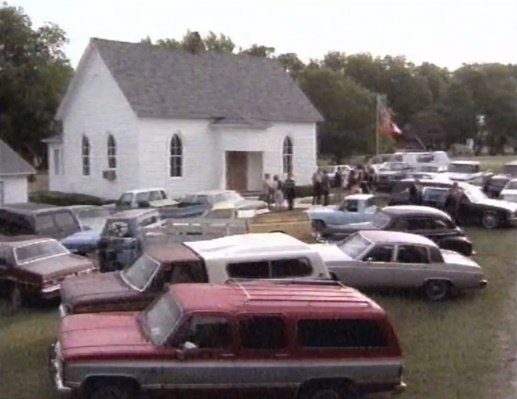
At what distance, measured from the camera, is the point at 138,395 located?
1115 centimetres

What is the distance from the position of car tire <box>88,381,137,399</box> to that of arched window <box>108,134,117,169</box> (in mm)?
31983

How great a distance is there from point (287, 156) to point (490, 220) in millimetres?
18861

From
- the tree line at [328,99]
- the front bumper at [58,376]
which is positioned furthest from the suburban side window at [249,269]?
the tree line at [328,99]

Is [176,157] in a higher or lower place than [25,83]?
lower

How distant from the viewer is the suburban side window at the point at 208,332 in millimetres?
11219

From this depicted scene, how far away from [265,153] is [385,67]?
5312cm

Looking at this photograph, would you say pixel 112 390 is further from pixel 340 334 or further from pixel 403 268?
pixel 403 268

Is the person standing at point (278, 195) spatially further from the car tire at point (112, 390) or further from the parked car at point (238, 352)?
the car tire at point (112, 390)

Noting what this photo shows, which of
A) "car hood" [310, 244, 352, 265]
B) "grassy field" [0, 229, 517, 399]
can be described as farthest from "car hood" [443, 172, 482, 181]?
"car hood" [310, 244, 352, 265]

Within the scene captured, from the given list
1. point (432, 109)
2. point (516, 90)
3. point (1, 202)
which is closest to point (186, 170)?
point (1, 202)

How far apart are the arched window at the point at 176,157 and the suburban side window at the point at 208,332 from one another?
31.2m

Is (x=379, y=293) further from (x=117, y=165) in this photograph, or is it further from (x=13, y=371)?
(x=117, y=165)

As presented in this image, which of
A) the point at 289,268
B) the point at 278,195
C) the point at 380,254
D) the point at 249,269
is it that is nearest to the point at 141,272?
the point at 249,269

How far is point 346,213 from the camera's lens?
26.4 m
